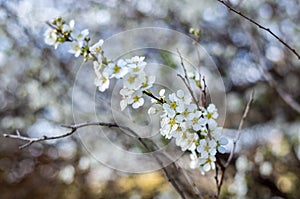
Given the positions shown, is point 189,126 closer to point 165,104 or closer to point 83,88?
point 165,104

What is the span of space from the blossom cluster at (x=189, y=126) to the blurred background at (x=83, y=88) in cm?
102

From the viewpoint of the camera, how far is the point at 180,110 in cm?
66

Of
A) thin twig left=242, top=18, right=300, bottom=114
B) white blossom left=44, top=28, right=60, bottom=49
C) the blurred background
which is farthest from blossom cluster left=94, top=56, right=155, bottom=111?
the blurred background

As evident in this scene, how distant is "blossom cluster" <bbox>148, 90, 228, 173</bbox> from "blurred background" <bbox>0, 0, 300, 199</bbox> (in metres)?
1.02

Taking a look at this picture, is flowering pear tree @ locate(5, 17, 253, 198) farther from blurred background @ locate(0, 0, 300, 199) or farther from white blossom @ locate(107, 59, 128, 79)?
blurred background @ locate(0, 0, 300, 199)

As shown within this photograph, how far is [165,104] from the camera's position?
2.14 ft

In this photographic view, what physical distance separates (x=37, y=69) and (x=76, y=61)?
0.24 metres

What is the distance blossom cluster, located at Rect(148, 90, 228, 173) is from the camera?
0.66 meters

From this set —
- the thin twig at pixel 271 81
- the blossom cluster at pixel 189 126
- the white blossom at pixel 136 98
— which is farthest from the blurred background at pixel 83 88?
the white blossom at pixel 136 98

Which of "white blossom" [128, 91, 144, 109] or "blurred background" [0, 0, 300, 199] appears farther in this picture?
"blurred background" [0, 0, 300, 199]

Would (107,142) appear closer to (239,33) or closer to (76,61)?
(76,61)

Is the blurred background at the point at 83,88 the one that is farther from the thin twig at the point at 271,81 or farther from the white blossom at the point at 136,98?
the white blossom at the point at 136,98

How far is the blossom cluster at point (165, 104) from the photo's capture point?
0.66 m

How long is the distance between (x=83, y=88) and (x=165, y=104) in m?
1.11
